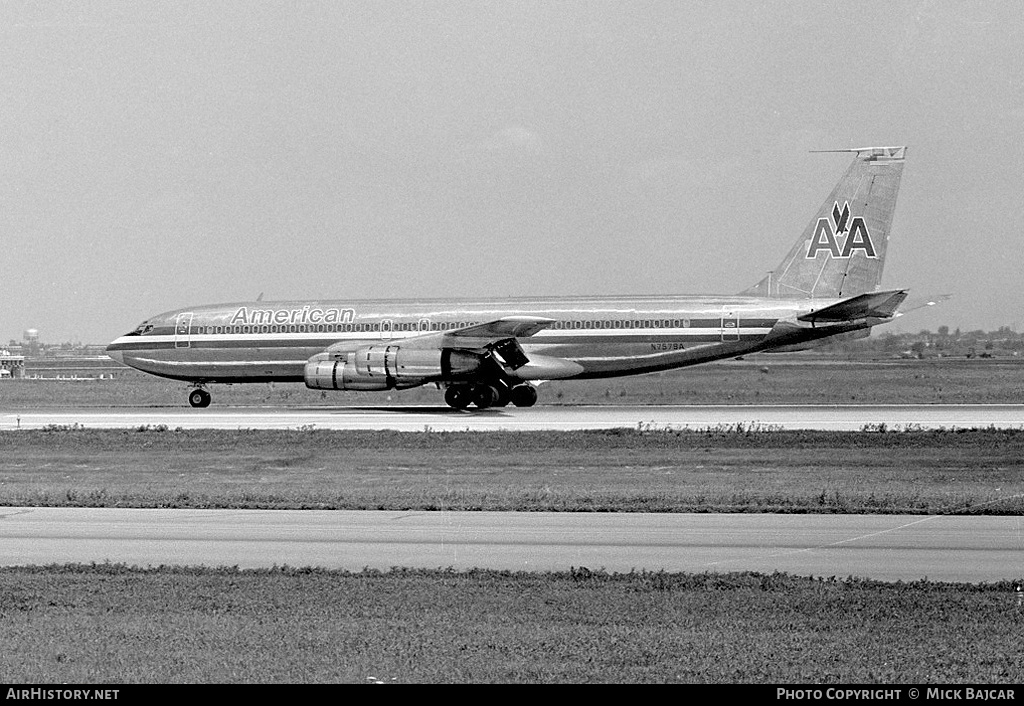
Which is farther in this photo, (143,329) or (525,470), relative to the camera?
(143,329)

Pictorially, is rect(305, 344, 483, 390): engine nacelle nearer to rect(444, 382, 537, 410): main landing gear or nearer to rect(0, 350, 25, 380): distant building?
rect(444, 382, 537, 410): main landing gear

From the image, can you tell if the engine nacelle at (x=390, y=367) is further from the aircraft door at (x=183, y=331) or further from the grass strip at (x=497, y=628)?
the grass strip at (x=497, y=628)

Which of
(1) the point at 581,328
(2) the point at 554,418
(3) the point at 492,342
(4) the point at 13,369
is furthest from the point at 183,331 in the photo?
(4) the point at 13,369

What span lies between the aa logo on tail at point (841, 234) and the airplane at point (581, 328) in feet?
0.11

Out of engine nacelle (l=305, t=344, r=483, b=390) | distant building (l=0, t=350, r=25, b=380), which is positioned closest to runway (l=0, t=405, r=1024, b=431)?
engine nacelle (l=305, t=344, r=483, b=390)

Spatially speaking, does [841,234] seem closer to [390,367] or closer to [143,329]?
[390,367]

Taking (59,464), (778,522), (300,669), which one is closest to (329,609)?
(300,669)

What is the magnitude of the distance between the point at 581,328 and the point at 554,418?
4.36m

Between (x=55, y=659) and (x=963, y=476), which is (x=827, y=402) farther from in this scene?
(x=55, y=659)

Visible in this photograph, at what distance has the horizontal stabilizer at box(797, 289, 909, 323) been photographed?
33.6 m

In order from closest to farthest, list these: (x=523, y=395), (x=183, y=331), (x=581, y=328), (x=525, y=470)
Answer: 1. (x=525, y=470)
2. (x=581, y=328)
3. (x=523, y=395)
4. (x=183, y=331)

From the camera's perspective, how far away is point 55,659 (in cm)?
841

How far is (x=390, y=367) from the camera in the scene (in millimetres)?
36219

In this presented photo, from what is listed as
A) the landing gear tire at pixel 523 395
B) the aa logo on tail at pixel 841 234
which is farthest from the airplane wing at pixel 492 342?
the aa logo on tail at pixel 841 234
